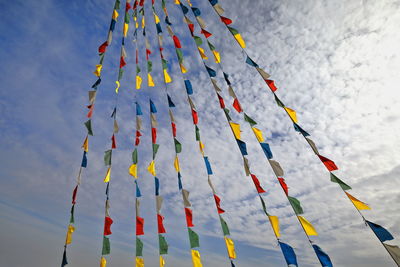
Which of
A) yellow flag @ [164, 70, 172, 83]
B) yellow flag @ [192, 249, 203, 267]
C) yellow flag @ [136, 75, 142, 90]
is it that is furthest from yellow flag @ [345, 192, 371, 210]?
yellow flag @ [136, 75, 142, 90]

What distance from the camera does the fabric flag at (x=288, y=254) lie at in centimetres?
376

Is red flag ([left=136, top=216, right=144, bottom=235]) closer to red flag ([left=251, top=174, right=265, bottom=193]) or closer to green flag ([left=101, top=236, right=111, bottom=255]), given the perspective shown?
green flag ([left=101, top=236, right=111, bottom=255])

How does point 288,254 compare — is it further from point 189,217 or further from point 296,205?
point 189,217

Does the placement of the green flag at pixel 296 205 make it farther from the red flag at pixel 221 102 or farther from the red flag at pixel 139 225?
the red flag at pixel 139 225

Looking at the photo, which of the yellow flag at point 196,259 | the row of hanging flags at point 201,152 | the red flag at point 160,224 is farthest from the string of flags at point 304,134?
the red flag at point 160,224

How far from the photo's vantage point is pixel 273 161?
4586 mm

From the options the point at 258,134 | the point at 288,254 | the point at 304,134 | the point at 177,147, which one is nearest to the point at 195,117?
the point at 177,147

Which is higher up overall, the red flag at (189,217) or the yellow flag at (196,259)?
the red flag at (189,217)

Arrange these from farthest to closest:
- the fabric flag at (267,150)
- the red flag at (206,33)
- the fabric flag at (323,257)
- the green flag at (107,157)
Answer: the green flag at (107,157) → the red flag at (206,33) → the fabric flag at (267,150) → the fabric flag at (323,257)

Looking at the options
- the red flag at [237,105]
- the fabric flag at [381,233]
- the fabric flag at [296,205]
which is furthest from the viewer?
the red flag at [237,105]

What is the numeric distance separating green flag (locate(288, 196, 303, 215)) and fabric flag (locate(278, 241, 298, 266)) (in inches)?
23.3

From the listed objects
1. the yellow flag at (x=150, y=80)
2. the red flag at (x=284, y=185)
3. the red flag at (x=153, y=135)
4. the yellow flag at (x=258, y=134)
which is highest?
the yellow flag at (x=150, y=80)

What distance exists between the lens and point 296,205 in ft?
13.0

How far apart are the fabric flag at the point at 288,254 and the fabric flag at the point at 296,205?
0.60 m
